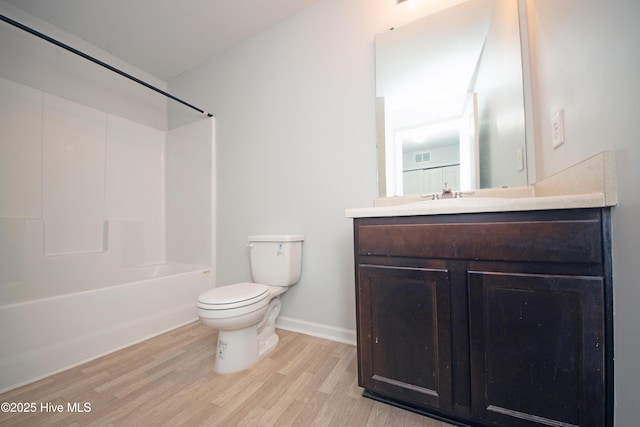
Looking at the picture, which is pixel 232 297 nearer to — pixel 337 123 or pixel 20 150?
pixel 337 123

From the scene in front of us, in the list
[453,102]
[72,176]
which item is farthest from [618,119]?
[72,176]

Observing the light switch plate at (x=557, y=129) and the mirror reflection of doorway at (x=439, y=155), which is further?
the mirror reflection of doorway at (x=439, y=155)

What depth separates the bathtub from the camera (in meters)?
1.21

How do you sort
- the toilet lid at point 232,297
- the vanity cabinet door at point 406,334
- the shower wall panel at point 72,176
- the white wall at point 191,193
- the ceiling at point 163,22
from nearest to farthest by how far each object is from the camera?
the vanity cabinet door at point 406,334 → the toilet lid at point 232,297 → the ceiling at point 163,22 → the shower wall panel at point 72,176 → the white wall at point 191,193

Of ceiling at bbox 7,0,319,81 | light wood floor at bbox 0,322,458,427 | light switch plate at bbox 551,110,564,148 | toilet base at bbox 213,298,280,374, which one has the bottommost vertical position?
light wood floor at bbox 0,322,458,427

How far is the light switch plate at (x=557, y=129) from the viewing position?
0.88 metres

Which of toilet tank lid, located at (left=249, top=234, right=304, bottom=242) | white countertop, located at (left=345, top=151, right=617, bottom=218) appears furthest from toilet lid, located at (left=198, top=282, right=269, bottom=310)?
white countertop, located at (left=345, top=151, right=617, bottom=218)

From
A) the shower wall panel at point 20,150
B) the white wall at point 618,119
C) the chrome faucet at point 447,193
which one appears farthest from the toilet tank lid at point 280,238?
the shower wall panel at point 20,150

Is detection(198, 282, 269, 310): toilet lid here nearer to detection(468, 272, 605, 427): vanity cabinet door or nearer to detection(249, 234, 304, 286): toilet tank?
detection(249, 234, 304, 286): toilet tank

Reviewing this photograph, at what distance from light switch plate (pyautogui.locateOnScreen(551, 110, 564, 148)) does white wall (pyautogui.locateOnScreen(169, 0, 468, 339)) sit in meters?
0.82

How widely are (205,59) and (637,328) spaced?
3164 millimetres

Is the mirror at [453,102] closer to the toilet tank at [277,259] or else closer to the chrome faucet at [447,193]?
the chrome faucet at [447,193]

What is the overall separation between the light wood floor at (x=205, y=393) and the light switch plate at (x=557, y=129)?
120 centimetres

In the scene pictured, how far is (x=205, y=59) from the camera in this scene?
2.30 meters
